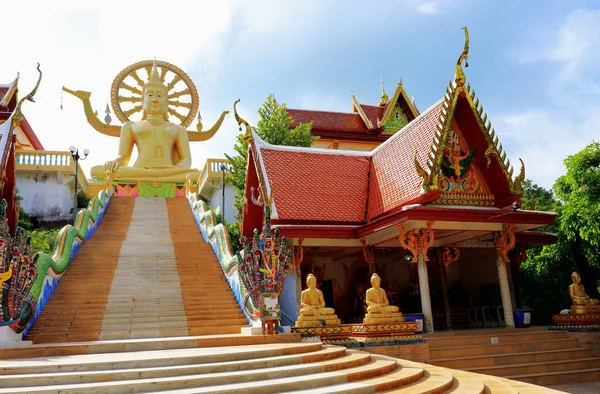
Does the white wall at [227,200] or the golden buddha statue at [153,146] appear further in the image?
the golden buddha statue at [153,146]

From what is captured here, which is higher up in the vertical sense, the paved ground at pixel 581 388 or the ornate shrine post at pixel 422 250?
the ornate shrine post at pixel 422 250

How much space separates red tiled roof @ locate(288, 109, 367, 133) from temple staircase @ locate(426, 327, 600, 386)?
57.5ft

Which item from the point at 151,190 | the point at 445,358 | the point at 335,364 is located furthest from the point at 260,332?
the point at 151,190

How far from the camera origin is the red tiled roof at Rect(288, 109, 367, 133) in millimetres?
26953

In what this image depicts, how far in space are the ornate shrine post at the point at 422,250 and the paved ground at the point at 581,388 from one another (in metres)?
2.74

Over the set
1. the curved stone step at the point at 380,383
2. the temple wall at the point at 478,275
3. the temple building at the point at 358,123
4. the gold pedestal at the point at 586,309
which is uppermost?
the temple building at the point at 358,123

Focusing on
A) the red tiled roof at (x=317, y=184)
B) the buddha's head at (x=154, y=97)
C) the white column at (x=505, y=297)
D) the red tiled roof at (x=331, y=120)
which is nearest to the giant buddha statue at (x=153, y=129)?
the buddha's head at (x=154, y=97)

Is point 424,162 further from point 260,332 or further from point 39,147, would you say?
point 39,147

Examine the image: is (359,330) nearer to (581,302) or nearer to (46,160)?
(581,302)

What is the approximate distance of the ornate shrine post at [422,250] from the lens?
1111 centimetres

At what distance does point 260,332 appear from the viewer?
364 inches

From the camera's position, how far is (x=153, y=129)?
27.1 m

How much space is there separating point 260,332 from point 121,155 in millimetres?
20096

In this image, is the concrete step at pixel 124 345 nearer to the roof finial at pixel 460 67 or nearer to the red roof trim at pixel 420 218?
the red roof trim at pixel 420 218
